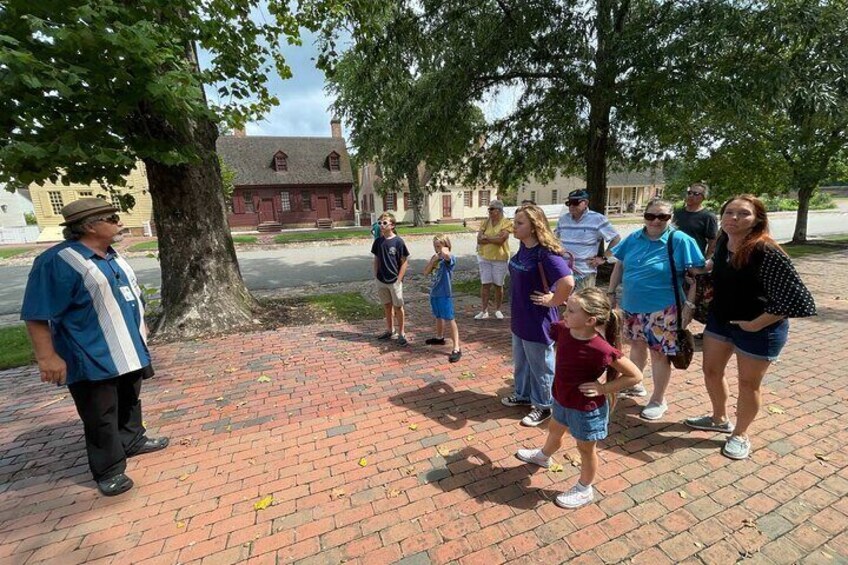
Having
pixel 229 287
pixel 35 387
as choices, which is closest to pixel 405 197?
pixel 229 287

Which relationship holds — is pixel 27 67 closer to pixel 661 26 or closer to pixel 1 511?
pixel 1 511

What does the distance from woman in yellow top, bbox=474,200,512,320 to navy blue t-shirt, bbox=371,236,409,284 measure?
1.79m

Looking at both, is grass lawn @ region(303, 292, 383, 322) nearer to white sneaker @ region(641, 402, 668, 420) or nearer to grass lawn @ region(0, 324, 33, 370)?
grass lawn @ region(0, 324, 33, 370)

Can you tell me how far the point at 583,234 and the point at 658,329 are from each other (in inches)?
A: 68.5

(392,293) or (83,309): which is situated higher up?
(83,309)

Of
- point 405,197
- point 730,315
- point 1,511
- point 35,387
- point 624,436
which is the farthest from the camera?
point 405,197

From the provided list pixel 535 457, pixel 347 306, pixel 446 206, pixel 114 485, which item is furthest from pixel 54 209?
pixel 535 457

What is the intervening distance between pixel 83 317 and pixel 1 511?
4.72 ft

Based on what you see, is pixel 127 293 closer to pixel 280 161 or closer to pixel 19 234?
pixel 19 234

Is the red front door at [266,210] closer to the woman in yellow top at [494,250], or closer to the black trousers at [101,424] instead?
the woman in yellow top at [494,250]

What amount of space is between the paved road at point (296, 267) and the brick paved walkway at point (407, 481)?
21.9 feet

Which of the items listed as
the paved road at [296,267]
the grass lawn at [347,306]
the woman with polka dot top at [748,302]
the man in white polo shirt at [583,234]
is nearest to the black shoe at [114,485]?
the grass lawn at [347,306]

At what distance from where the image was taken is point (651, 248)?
3.44 metres

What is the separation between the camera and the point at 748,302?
278 cm
